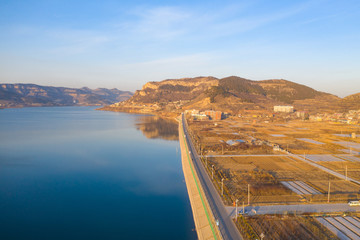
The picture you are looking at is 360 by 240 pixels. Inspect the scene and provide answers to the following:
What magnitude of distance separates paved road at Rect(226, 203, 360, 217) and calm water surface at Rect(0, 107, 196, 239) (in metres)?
5.20

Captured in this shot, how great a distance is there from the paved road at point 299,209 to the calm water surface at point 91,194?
5203 mm

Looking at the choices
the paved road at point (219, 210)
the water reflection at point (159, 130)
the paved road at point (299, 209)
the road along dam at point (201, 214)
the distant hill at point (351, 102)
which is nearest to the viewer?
the paved road at point (219, 210)

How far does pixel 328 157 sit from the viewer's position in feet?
125

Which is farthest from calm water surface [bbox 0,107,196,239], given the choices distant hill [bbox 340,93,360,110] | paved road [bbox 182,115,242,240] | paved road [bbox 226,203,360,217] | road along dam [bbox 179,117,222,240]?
distant hill [bbox 340,93,360,110]

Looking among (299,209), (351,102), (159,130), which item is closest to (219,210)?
(299,209)

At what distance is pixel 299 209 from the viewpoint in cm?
1952

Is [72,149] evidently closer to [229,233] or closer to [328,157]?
[229,233]

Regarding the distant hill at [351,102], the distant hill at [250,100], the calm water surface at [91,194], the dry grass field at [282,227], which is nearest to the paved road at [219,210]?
the dry grass field at [282,227]

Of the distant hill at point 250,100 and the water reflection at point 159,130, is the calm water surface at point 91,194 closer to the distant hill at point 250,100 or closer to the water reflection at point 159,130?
the water reflection at point 159,130

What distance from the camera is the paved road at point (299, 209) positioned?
1909 cm

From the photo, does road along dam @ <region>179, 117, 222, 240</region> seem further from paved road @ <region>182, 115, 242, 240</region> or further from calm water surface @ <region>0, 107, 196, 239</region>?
calm water surface @ <region>0, 107, 196, 239</region>

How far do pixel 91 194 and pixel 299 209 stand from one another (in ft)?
71.2

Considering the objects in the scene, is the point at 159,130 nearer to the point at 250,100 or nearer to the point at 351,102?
the point at 250,100

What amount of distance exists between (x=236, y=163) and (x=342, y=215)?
55.0 ft
